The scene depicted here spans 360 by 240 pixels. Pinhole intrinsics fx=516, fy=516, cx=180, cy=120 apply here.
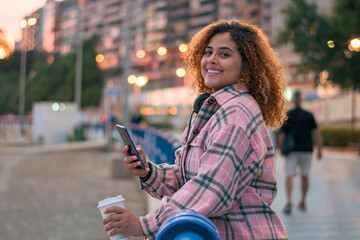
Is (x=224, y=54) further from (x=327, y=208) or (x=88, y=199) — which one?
(x=88, y=199)

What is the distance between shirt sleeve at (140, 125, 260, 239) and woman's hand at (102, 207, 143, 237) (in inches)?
1.4

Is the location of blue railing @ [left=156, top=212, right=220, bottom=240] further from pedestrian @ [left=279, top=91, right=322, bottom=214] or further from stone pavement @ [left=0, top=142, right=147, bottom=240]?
pedestrian @ [left=279, top=91, right=322, bottom=214]

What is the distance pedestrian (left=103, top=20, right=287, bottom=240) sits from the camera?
1837mm

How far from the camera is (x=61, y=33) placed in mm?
141375

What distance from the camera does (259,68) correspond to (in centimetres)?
222

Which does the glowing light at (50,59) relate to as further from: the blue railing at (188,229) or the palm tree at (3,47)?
the blue railing at (188,229)

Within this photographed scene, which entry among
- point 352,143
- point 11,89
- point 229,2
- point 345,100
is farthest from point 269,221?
point 229,2

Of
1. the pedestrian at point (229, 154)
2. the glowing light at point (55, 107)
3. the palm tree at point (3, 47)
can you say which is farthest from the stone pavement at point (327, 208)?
the glowing light at point (55, 107)

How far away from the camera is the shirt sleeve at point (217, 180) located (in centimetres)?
182

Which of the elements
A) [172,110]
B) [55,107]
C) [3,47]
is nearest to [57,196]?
[3,47]

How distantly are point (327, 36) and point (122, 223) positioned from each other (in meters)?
19.7

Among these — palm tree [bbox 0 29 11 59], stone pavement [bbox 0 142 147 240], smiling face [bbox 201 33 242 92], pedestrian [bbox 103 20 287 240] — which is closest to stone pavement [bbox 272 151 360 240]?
stone pavement [bbox 0 142 147 240]

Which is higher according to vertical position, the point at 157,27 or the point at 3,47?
the point at 157,27

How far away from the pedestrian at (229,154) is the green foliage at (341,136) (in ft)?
72.0
